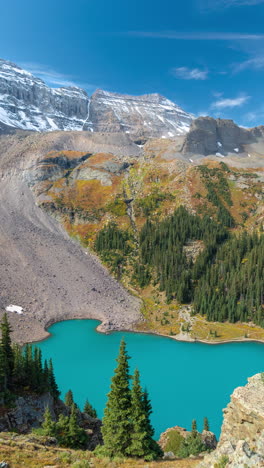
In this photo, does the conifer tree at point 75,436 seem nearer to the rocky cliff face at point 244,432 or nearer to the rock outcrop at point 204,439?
the rock outcrop at point 204,439

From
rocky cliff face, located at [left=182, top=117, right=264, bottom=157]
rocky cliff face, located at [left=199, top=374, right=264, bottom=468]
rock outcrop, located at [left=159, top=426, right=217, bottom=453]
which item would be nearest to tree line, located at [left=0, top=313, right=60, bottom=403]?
rock outcrop, located at [left=159, top=426, right=217, bottom=453]

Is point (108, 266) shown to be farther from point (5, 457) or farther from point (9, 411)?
point (5, 457)

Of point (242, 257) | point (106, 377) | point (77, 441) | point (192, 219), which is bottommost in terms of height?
point (106, 377)

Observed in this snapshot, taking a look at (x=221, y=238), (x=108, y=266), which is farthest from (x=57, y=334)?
(x=221, y=238)

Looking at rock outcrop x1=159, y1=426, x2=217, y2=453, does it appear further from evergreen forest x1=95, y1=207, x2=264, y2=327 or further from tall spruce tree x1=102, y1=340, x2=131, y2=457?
evergreen forest x1=95, y1=207, x2=264, y2=327

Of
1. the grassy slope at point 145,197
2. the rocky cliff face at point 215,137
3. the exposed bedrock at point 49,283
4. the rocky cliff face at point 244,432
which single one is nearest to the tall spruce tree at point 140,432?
the rocky cliff face at point 244,432

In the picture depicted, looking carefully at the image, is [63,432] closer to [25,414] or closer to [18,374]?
[25,414]
